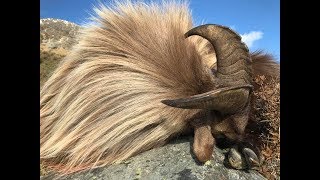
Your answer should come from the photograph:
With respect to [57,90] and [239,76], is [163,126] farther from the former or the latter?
[57,90]

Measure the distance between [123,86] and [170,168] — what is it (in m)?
0.78

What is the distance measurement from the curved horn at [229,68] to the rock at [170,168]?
0.36 meters

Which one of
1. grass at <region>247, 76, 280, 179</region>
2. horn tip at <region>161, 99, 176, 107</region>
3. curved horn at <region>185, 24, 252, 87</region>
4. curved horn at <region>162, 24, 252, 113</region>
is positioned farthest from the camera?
grass at <region>247, 76, 280, 179</region>

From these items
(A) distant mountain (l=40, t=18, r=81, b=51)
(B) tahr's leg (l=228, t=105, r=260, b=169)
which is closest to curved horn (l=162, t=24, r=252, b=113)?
(B) tahr's leg (l=228, t=105, r=260, b=169)

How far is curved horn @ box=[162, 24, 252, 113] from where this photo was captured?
3.12 meters

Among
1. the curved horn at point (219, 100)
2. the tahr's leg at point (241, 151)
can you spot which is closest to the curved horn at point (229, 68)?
the curved horn at point (219, 100)

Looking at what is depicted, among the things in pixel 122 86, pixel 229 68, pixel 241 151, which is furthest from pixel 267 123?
pixel 122 86

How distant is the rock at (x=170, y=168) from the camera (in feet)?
10.1

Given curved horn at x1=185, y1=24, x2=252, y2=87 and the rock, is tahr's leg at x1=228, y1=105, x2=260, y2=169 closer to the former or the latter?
the rock

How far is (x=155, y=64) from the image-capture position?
3.61 metres

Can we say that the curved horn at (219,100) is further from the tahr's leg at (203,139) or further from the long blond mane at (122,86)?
the long blond mane at (122,86)

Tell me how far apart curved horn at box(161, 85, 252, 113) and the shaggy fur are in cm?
A: 29

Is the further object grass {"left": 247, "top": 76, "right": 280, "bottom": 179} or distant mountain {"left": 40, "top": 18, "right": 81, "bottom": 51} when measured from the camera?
distant mountain {"left": 40, "top": 18, "right": 81, "bottom": 51}

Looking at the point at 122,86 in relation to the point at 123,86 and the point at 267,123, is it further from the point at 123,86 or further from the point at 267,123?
the point at 267,123
